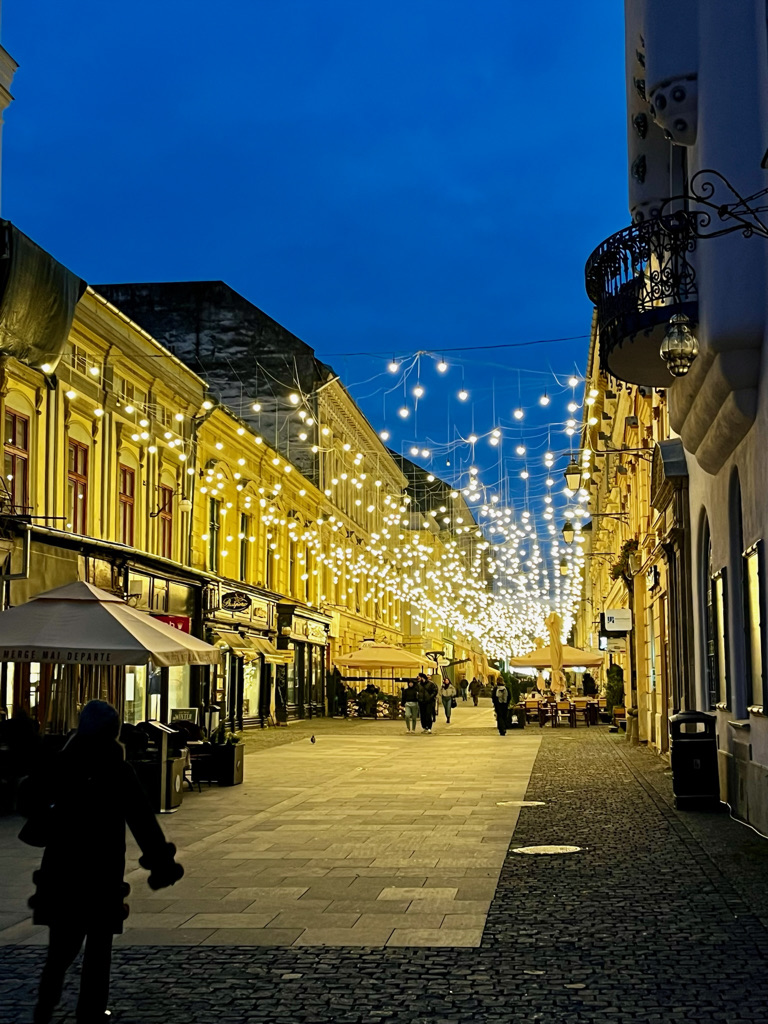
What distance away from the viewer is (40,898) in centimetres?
559

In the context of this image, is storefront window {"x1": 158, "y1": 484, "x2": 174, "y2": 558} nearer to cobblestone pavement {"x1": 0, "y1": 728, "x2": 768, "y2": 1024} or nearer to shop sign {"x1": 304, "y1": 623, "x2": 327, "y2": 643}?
shop sign {"x1": 304, "y1": 623, "x2": 327, "y2": 643}

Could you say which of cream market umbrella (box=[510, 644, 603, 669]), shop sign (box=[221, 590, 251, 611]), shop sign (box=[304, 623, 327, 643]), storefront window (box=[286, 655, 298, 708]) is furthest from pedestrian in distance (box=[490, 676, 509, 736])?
shop sign (box=[304, 623, 327, 643])

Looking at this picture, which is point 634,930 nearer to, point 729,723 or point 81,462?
point 729,723

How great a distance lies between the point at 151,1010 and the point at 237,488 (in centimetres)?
3018

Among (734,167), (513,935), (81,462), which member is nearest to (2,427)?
(81,462)

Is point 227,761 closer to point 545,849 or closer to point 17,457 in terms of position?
point 17,457

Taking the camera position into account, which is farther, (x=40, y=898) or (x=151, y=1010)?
(x=151, y=1010)

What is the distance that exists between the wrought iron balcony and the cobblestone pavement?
6400 mm

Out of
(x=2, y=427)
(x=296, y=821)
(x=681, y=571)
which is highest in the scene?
(x=2, y=427)

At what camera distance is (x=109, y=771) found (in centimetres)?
579

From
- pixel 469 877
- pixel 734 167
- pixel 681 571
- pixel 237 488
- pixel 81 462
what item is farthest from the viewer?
pixel 237 488

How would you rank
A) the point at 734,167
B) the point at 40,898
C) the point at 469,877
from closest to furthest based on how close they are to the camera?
the point at 40,898 → the point at 469,877 → the point at 734,167

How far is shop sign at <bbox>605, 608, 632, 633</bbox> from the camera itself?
30.7 metres

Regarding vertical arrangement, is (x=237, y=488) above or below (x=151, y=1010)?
above
